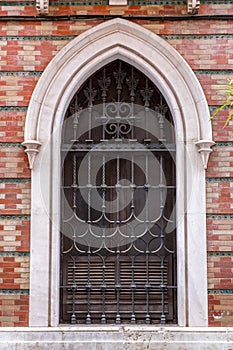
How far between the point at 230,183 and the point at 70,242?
1.94m

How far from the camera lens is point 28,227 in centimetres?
648

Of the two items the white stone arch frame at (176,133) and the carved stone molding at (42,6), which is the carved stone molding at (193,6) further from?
the carved stone molding at (42,6)

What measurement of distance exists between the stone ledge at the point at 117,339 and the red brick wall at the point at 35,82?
2485mm

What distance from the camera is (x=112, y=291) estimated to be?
662cm

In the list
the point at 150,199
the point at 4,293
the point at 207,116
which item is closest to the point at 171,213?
the point at 150,199

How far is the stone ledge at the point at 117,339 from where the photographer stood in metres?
3.87

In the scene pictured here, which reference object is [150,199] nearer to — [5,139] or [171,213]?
[171,213]

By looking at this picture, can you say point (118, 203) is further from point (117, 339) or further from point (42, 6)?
point (117, 339)

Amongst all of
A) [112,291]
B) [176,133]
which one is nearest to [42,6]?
[176,133]

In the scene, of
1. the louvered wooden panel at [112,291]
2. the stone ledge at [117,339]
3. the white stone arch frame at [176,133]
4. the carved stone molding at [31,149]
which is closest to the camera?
the stone ledge at [117,339]

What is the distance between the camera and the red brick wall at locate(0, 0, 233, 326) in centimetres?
639

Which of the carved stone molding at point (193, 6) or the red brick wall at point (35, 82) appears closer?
the red brick wall at point (35, 82)

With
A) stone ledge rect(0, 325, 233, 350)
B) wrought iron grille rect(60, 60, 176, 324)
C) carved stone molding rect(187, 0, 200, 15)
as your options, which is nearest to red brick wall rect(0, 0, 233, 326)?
carved stone molding rect(187, 0, 200, 15)

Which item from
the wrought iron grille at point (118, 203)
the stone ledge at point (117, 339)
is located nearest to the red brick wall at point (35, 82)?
the wrought iron grille at point (118, 203)
